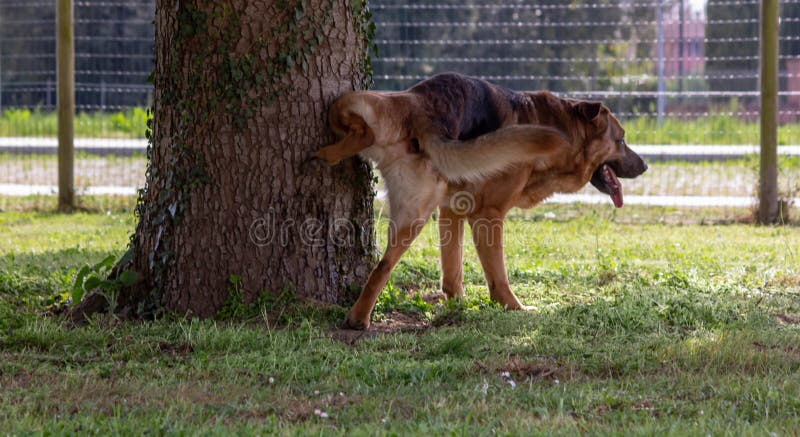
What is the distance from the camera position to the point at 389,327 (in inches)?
199

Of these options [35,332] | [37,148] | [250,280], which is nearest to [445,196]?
[250,280]

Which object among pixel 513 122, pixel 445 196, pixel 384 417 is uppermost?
pixel 513 122

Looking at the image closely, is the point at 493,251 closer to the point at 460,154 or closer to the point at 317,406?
the point at 460,154

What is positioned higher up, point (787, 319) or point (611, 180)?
point (611, 180)

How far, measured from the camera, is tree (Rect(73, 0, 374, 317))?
492 centimetres

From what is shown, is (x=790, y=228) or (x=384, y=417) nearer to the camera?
(x=384, y=417)

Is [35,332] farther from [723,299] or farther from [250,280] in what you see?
[723,299]

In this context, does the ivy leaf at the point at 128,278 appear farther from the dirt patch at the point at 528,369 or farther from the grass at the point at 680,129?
the grass at the point at 680,129

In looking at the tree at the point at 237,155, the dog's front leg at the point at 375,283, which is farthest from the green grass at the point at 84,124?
→ the dog's front leg at the point at 375,283

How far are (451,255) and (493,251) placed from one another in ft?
1.02

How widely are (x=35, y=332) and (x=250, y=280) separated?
1.05 metres

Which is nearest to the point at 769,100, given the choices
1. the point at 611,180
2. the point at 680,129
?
the point at 680,129

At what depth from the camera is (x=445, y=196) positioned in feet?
17.1

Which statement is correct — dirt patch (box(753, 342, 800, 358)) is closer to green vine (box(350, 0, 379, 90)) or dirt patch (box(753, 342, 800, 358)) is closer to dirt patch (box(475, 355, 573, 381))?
dirt patch (box(475, 355, 573, 381))
